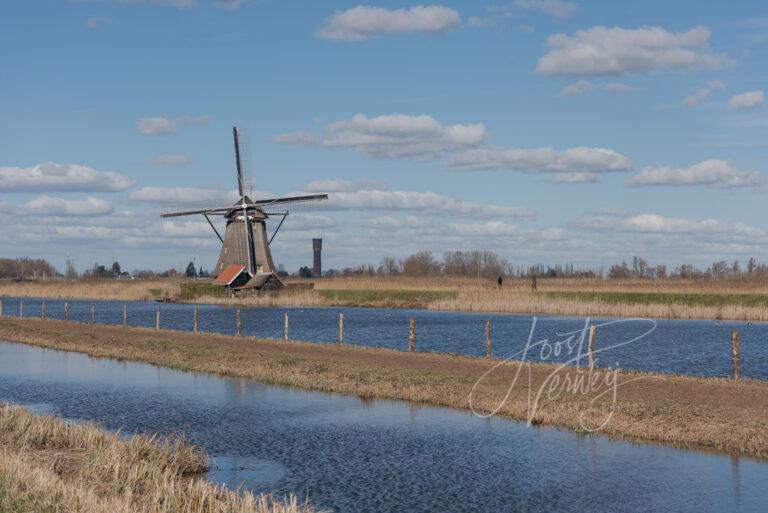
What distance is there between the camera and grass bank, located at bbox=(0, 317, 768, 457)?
632 inches

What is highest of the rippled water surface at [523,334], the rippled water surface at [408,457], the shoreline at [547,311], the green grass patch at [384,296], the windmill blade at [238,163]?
the windmill blade at [238,163]

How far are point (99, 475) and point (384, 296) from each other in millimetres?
59538

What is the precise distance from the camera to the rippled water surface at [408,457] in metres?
11.9

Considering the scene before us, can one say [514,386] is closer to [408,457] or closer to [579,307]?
[408,457]

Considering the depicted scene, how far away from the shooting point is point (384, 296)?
71.1 meters

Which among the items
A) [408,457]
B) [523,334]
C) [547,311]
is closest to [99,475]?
[408,457]

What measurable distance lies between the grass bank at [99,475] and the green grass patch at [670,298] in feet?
140

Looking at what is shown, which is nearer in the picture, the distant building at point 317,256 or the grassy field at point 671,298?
the grassy field at point 671,298

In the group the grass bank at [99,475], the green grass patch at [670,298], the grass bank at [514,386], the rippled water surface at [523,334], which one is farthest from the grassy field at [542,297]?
the grass bank at [99,475]

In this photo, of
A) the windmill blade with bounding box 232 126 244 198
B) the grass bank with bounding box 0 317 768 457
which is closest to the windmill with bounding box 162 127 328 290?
the windmill blade with bounding box 232 126 244 198

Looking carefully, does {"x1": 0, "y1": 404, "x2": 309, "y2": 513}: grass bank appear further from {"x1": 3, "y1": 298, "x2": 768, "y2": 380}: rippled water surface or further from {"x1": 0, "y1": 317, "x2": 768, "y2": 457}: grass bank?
{"x1": 3, "y1": 298, "x2": 768, "y2": 380}: rippled water surface

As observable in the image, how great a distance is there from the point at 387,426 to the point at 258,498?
6.17 m

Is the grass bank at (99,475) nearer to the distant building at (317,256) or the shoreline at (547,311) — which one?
the shoreline at (547,311)

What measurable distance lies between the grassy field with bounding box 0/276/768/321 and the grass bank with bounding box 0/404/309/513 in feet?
130
